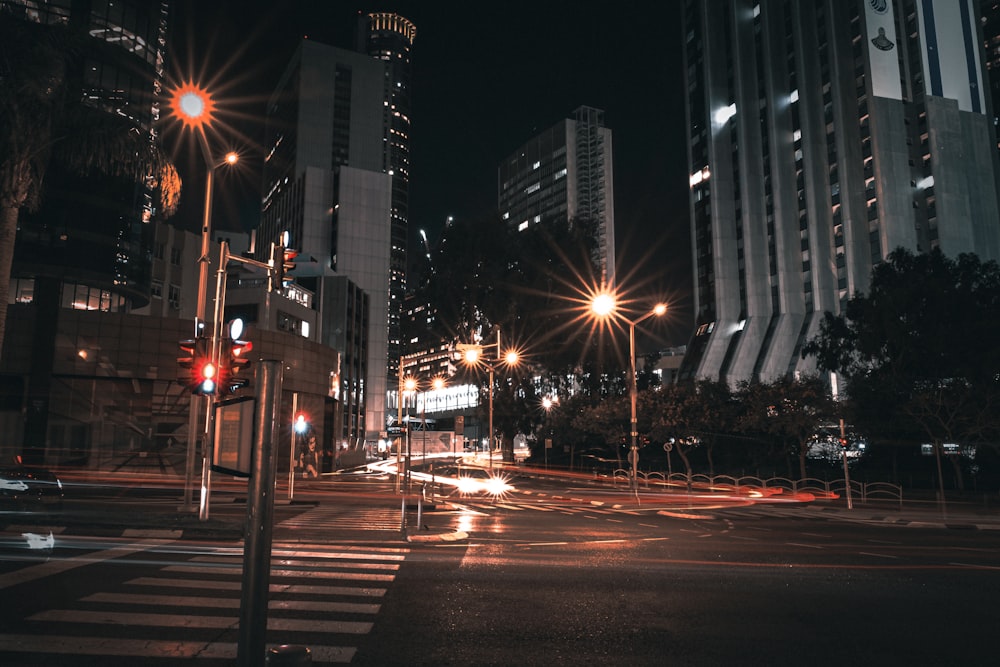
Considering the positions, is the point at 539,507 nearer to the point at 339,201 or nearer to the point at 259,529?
the point at 259,529

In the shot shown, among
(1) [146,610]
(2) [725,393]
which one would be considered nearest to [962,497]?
(2) [725,393]

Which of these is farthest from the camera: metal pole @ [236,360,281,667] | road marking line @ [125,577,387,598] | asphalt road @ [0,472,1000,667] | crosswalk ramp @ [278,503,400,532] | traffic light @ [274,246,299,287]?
crosswalk ramp @ [278,503,400,532]

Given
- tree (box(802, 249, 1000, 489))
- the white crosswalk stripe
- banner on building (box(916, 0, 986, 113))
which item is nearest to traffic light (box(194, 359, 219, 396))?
the white crosswalk stripe

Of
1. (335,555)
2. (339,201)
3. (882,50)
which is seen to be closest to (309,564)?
(335,555)

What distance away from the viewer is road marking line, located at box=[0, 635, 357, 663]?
6.22m

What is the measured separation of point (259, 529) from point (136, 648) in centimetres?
342

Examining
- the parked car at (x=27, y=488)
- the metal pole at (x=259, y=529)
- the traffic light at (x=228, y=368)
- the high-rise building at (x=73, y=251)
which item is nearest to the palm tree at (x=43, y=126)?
the parked car at (x=27, y=488)

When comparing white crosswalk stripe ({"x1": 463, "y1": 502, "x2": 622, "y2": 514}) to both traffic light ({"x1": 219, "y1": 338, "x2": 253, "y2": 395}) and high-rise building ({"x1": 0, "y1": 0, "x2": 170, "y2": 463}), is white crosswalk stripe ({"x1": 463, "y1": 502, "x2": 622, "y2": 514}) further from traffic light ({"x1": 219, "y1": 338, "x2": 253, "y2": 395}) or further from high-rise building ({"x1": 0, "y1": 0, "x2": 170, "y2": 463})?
high-rise building ({"x1": 0, "y1": 0, "x2": 170, "y2": 463})

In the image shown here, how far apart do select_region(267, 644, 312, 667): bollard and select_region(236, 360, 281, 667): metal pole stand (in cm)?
74

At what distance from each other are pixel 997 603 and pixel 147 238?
56.7 metres

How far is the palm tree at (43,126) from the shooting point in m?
17.2

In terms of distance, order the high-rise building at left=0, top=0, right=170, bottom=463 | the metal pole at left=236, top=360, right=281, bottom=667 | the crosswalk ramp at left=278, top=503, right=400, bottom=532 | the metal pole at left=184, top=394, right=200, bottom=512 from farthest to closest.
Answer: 1. the high-rise building at left=0, top=0, right=170, bottom=463
2. the metal pole at left=184, top=394, right=200, bottom=512
3. the crosswalk ramp at left=278, top=503, right=400, bottom=532
4. the metal pole at left=236, top=360, right=281, bottom=667

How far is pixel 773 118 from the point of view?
4264 inches

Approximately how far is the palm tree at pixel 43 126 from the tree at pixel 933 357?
3630 centimetres
